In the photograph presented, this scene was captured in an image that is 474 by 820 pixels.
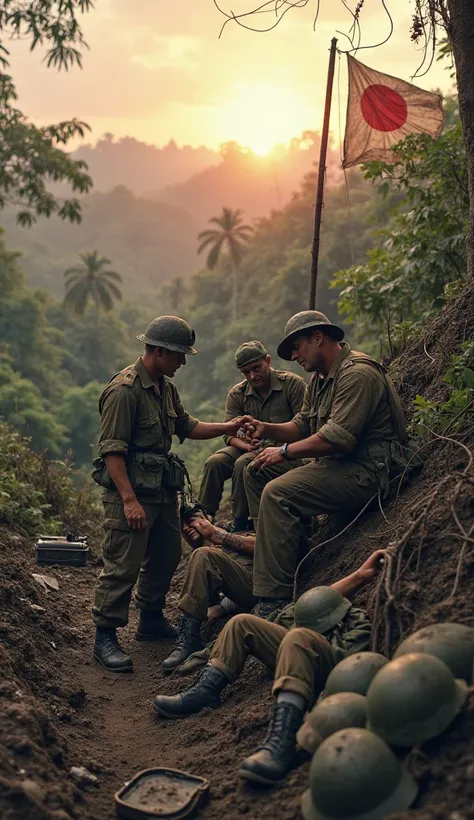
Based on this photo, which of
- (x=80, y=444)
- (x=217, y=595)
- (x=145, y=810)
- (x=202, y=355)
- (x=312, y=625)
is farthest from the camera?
(x=202, y=355)

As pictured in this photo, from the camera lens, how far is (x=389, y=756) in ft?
9.74

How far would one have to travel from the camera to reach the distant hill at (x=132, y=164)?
185 metres

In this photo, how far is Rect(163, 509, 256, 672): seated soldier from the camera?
5.34m

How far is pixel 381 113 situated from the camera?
30.9 feet

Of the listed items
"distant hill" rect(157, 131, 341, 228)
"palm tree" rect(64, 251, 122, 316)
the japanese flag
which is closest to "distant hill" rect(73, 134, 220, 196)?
"distant hill" rect(157, 131, 341, 228)

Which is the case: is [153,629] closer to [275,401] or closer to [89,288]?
[275,401]

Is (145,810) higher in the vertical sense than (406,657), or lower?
lower

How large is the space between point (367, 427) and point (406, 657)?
2.58 m

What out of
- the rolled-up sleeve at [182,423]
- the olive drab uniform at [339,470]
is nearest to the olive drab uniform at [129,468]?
the rolled-up sleeve at [182,423]

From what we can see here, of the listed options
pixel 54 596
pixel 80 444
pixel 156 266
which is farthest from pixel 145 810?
pixel 156 266

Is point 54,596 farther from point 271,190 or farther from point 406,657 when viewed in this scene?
point 271,190

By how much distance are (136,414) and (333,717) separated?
3139 millimetres

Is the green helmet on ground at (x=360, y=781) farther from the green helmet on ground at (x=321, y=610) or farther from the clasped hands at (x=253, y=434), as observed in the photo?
the clasped hands at (x=253, y=434)

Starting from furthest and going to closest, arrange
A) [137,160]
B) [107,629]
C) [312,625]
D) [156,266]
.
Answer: [137,160]
[156,266]
[107,629]
[312,625]
